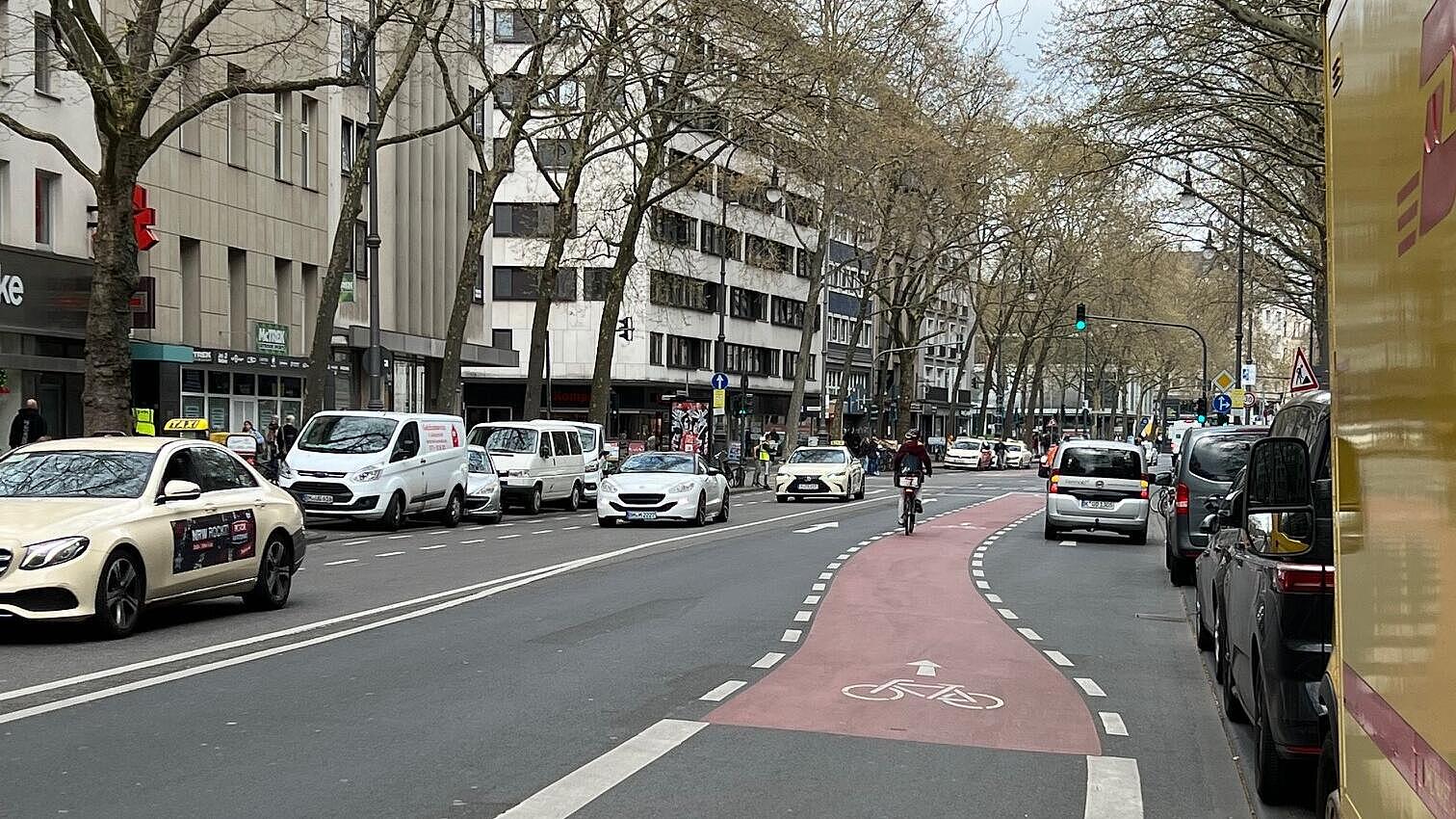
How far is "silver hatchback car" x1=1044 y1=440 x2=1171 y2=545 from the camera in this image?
28.5 m

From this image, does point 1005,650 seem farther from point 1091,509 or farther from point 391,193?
point 391,193

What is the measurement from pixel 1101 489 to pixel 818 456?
17.6 metres

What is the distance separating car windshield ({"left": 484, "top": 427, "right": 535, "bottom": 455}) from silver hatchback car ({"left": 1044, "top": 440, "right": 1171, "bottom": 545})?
1271cm

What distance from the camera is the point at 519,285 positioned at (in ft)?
252

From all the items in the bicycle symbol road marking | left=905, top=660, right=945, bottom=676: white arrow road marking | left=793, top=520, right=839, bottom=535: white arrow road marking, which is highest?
the bicycle symbol road marking

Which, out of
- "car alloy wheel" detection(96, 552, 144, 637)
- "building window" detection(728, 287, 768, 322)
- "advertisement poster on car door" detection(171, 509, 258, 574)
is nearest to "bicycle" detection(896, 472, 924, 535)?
"advertisement poster on car door" detection(171, 509, 258, 574)

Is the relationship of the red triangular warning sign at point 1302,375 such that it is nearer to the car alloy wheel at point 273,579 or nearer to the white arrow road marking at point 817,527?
the white arrow road marking at point 817,527

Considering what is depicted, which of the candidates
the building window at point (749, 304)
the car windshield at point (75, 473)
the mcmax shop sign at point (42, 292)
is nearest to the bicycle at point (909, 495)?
the mcmax shop sign at point (42, 292)

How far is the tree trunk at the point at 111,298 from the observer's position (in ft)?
72.7

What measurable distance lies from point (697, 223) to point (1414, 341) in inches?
3071

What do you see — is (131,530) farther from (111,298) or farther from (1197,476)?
(1197,476)

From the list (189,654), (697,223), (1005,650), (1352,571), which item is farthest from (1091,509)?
(697,223)

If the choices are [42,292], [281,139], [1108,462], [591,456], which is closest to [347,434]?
[42,292]

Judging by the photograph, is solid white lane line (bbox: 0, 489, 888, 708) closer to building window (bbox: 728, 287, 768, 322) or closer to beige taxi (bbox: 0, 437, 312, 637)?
beige taxi (bbox: 0, 437, 312, 637)
